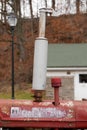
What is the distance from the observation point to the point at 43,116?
5266mm

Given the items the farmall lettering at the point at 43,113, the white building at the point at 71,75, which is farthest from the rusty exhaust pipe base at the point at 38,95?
the white building at the point at 71,75

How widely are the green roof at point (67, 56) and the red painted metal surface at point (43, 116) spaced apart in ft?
66.2

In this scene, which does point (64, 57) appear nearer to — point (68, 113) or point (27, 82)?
point (27, 82)

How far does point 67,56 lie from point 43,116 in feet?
72.2

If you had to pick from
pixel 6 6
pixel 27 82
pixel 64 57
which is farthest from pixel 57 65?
pixel 6 6

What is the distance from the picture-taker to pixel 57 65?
84.1 feet

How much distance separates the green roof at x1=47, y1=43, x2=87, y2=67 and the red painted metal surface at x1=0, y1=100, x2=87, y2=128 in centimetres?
2017

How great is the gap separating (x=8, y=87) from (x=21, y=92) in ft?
6.16

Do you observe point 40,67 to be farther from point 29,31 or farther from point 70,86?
point 29,31

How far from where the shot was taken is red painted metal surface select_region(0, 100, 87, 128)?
17.3 feet

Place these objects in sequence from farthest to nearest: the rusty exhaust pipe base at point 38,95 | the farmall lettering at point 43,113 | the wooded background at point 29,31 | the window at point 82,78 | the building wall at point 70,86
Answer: the wooded background at point 29,31 → the window at point 82,78 → the building wall at point 70,86 → the rusty exhaust pipe base at point 38,95 → the farmall lettering at point 43,113

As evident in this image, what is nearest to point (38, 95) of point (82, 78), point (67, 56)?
point (82, 78)

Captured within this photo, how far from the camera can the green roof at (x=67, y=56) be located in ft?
84.5

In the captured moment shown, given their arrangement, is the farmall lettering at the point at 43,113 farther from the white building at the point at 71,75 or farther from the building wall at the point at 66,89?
the building wall at the point at 66,89
